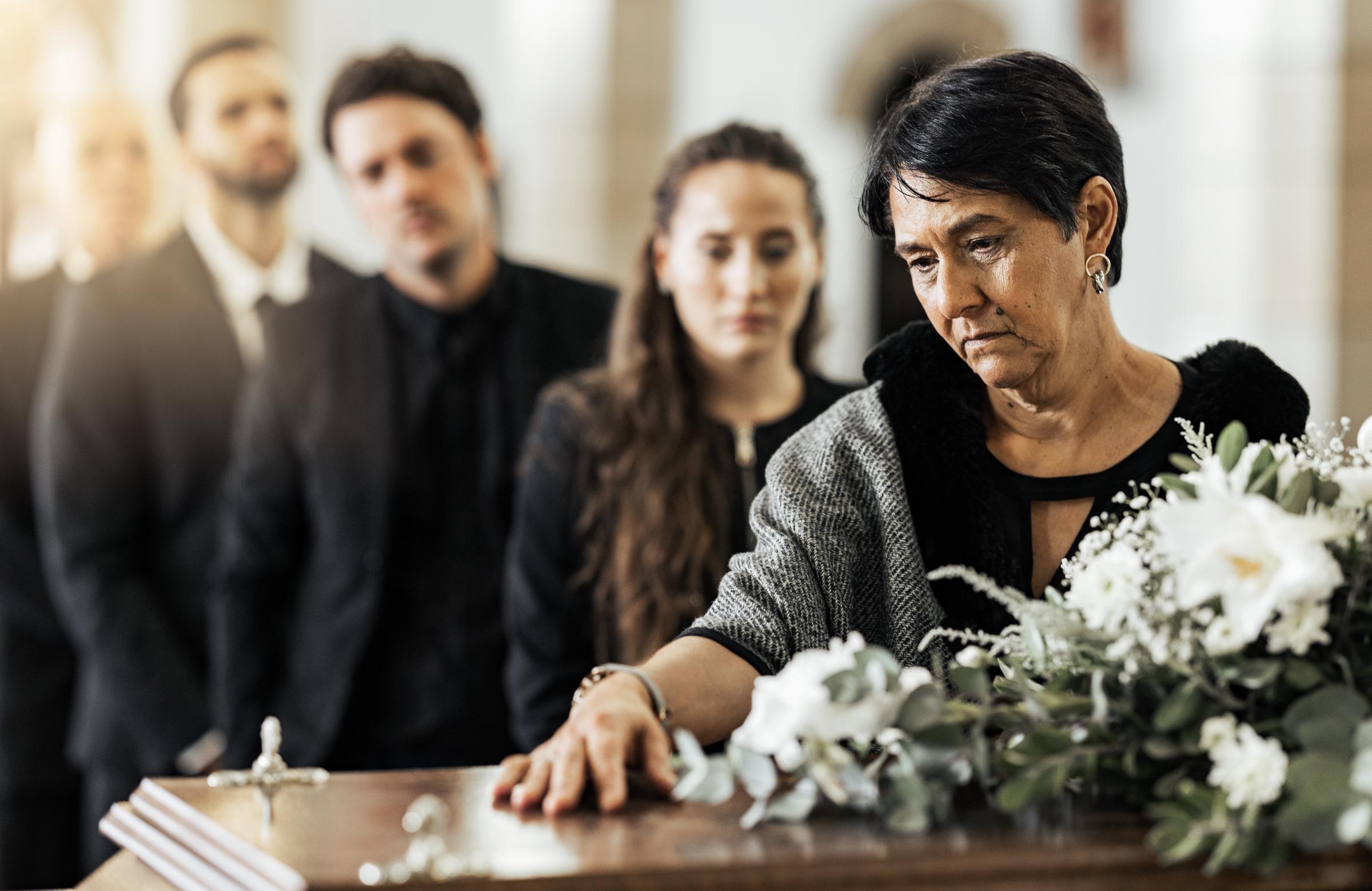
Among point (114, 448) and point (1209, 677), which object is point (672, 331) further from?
point (1209, 677)

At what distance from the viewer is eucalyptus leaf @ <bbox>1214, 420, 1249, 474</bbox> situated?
1540 mm

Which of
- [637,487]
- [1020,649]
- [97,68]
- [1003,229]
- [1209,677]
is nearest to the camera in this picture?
[1209,677]

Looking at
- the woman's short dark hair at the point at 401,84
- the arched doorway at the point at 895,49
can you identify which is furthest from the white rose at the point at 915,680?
the arched doorway at the point at 895,49

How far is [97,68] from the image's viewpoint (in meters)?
8.93

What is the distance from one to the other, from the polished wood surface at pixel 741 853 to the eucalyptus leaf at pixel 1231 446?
1.20 ft

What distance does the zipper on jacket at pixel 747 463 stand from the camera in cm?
331

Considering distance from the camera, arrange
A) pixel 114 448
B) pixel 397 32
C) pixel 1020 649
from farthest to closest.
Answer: pixel 397 32, pixel 114 448, pixel 1020 649

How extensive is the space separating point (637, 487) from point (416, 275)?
1.03 meters

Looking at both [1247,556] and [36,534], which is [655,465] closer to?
[1247,556]

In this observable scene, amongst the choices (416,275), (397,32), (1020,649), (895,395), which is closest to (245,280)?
(416,275)

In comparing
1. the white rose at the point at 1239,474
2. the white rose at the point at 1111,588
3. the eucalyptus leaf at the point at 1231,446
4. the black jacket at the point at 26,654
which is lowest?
the black jacket at the point at 26,654

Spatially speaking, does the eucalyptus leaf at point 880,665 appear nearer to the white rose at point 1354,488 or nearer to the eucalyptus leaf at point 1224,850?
the eucalyptus leaf at point 1224,850

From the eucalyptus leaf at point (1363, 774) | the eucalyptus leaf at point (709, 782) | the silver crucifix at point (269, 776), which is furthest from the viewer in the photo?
the silver crucifix at point (269, 776)

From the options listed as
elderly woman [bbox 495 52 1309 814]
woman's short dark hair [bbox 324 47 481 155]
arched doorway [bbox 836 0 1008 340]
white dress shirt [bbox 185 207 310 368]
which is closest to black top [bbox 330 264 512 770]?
woman's short dark hair [bbox 324 47 481 155]
